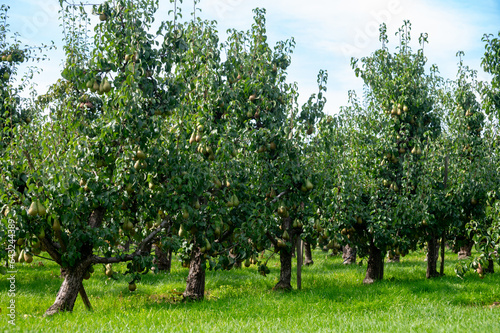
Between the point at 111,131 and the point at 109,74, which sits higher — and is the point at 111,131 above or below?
below

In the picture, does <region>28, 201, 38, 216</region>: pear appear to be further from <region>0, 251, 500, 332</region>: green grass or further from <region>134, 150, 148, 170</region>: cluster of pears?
<region>134, 150, 148, 170</region>: cluster of pears

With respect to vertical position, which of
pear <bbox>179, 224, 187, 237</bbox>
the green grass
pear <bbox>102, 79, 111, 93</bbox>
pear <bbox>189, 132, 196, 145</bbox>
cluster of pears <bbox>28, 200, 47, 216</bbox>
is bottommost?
the green grass

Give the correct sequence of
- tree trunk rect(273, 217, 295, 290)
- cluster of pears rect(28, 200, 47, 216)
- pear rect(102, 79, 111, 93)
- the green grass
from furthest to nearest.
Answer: tree trunk rect(273, 217, 295, 290)
pear rect(102, 79, 111, 93)
the green grass
cluster of pears rect(28, 200, 47, 216)

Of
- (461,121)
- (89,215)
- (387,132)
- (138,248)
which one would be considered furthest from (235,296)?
(461,121)

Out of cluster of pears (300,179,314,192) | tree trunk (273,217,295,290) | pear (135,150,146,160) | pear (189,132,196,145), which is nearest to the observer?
pear (135,150,146,160)

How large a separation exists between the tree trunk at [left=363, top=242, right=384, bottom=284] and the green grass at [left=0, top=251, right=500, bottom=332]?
459mm

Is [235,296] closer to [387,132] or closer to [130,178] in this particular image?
[130,178]

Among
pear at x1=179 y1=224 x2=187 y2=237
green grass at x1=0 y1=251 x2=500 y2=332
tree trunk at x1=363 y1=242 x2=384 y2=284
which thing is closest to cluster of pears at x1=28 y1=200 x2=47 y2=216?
green grass at x1=0 y1=251 x2=500 y2=332

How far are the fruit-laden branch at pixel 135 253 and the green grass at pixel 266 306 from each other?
3.27 feet

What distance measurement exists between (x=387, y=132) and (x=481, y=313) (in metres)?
6.28

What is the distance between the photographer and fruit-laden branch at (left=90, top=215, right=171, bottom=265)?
9539 mm

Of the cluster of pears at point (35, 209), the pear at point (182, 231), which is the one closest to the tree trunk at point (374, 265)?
the pear at point (182, 231)

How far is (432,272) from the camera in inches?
582

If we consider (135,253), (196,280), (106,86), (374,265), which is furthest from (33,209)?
(374,265)
